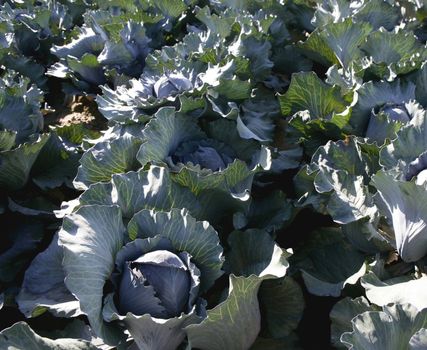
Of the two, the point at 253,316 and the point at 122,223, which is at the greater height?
the point at 122,223

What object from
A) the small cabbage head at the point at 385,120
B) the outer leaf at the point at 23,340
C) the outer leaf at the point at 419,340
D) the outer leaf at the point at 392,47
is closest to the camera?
the outer leaf at the point at 419,340

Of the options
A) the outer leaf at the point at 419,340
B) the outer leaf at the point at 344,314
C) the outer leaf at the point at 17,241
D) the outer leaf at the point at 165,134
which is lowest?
the outer leaf at the point at 17,241

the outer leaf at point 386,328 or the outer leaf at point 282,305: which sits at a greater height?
the outer leaf at point 386,328

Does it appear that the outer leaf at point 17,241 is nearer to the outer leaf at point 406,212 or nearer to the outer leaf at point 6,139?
the outer leaf at point 6,139

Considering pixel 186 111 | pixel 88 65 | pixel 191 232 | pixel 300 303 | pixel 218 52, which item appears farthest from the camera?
pixel 88 65

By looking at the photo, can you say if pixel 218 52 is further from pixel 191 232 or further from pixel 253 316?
pixel 253 316

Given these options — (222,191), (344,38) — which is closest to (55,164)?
(222,191)

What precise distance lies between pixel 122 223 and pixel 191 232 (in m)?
0.26

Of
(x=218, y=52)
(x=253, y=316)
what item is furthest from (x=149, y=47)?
(x=253, y=316)

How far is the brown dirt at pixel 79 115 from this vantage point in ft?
12.4

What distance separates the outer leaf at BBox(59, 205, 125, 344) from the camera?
6.55 feet

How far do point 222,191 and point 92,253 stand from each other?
67cm

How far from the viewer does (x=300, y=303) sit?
235 cm

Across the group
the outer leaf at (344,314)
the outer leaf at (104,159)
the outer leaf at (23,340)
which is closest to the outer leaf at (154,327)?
the outer leaf at (23,340)
